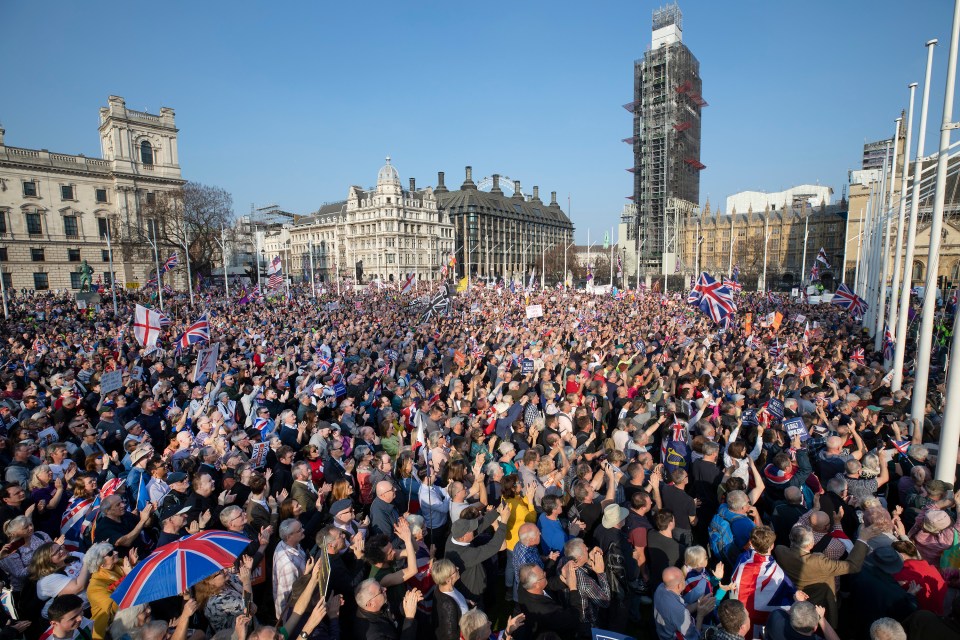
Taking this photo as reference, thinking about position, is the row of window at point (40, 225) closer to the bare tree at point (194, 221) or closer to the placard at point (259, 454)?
the bare tree at point (194, 221)

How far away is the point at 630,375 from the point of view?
37.1 ft

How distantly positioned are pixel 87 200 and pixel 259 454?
199 ft

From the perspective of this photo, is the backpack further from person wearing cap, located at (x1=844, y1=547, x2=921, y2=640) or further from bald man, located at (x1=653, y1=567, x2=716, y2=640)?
bald man, located at (x1=653, y1=567, x2=716, y2=640)

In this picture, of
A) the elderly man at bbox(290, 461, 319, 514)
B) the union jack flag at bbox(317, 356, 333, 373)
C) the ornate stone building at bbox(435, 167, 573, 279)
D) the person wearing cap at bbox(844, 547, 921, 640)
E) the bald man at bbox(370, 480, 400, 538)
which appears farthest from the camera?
the ornate stone building at bbox(435, 167, 573, 279)

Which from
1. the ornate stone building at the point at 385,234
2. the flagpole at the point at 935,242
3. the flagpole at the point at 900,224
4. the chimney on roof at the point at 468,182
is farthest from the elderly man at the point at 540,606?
Result: the chimney on roof at the point at 468,182

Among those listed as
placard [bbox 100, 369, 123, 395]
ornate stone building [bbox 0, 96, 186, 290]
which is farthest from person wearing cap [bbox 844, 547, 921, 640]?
ornate stone building [bbox 0, 96, 186, 290]

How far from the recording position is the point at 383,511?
481 cm

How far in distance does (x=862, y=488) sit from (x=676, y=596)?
9.35ft

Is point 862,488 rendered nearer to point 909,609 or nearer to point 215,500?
point 909,609

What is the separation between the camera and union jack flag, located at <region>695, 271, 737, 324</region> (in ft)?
47.8

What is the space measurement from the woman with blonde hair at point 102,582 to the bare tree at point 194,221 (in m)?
→ 51.4

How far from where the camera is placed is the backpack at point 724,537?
14.7 feet

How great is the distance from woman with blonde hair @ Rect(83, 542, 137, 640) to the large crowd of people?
0.5 inches

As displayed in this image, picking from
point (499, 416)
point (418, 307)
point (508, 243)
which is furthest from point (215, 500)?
point (508, 243)
